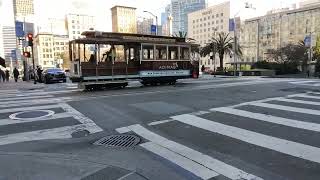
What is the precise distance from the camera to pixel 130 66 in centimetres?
2194

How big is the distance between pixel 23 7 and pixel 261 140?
73.5 meters

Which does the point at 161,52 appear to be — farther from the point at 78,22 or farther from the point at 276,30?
the point at 276,30

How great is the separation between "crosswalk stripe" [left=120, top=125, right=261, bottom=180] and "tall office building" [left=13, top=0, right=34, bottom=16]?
2630 inches

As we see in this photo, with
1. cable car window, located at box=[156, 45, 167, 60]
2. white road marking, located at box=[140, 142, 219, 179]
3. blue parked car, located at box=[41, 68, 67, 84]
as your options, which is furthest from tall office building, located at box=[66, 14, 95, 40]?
white road marking, located at box=[140, 142, 219, 179]

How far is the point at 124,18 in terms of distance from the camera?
6269 cm

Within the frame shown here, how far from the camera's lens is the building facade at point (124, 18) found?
201 ft

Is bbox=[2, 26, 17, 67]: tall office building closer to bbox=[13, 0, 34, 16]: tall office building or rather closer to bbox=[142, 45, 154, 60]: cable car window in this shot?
bbox=[13, 0, 34, 16]: tall office building

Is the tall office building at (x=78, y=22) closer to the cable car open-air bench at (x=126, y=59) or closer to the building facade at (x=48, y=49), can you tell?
the building facade at (x=48, y=49)

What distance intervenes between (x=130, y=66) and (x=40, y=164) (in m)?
16.5

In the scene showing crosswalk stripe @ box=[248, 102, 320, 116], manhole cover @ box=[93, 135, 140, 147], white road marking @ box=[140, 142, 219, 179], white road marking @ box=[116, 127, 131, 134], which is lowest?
white road marking @ box=[140, 142, 219, 179]

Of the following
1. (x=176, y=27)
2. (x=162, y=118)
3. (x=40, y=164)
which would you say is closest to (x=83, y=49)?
(x=162, y=118)

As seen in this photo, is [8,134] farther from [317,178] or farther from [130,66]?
[130,66]

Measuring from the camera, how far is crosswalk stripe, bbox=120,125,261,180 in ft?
17.1

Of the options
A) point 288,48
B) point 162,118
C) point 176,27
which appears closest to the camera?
point 162,118
